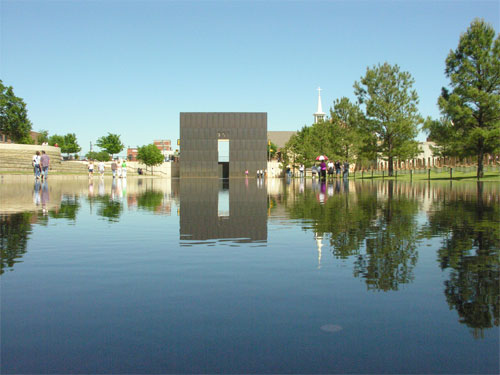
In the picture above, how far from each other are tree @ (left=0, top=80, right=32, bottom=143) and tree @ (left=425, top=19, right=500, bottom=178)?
7616 cm

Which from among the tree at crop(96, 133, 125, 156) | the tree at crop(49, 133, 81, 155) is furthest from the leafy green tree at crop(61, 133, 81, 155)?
the tree at crop(96, 133, 125, 156)

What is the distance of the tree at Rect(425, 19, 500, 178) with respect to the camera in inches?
1480

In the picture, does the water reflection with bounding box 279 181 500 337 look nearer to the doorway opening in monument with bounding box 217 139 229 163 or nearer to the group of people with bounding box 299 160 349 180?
the group of people with bounding box 299 160 349 180

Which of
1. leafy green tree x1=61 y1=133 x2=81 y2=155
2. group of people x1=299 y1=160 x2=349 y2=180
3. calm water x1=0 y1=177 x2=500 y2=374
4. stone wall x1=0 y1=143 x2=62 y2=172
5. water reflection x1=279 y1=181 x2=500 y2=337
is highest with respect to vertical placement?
leafy green tree x1=61 y1=133 x2=81 y2=155

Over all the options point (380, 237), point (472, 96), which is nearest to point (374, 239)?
point (380, 237)

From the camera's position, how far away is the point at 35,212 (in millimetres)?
12375

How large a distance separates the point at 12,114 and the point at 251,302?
95.7m

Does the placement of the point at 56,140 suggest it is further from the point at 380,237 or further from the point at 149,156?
the point at 380,237

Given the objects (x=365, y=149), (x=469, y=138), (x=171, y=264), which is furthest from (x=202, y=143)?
(x=171, y=264)

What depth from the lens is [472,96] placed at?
37.2m

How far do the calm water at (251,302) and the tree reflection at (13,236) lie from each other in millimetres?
43

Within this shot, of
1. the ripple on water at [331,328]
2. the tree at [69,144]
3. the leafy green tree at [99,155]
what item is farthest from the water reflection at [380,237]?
the leafy green tree at [99,155]

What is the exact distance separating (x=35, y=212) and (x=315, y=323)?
10.6 meters

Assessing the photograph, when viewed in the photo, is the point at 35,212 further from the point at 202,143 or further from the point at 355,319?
the point at 202,143
